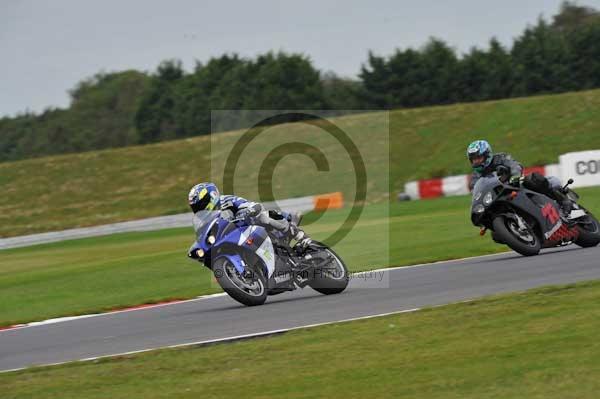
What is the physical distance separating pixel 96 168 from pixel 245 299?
1756 inches

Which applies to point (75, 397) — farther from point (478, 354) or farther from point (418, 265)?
point (418, 265)

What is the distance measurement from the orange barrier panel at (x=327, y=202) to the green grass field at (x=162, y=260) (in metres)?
2.52

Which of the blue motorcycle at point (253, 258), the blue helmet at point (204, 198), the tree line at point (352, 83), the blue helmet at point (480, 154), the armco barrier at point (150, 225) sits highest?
the tree line at point (352, 83)

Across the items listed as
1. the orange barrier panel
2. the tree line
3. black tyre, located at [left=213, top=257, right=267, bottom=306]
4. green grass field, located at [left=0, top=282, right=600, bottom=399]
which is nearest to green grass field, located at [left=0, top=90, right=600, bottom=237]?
the orange barrier panel

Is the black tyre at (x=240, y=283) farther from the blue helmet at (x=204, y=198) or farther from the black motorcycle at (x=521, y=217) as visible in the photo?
the black motorcycle at (x=521, y=217)

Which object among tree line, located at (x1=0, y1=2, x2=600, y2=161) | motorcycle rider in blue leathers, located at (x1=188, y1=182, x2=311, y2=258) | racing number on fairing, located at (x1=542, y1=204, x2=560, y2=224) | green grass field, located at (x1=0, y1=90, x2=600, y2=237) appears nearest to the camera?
motorcycle rider in blue leathers, located at (x1=188, y1=182, x2=311, y2=258)

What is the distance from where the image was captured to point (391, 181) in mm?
49062

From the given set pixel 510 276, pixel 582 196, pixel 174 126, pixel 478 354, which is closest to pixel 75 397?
pixel 478 354

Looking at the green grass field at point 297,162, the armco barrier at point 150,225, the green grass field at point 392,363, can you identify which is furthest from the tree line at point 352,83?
the green grass field at point 392,363

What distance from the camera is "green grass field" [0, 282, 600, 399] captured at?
7.70 metres

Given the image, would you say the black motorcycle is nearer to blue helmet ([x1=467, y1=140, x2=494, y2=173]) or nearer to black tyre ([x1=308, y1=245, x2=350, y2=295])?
blue helmet ([x1=467, y1=140, x2=494, y2=173])

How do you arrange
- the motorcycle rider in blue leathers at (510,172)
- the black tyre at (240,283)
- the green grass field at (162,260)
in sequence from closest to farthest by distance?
the black tyre at (240,283), the motorcycle rider in blue leathers at (510,172), the green grass field at (162,260)

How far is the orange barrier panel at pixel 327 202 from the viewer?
121ft

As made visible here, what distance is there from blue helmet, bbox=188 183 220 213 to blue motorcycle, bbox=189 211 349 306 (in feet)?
0.34
